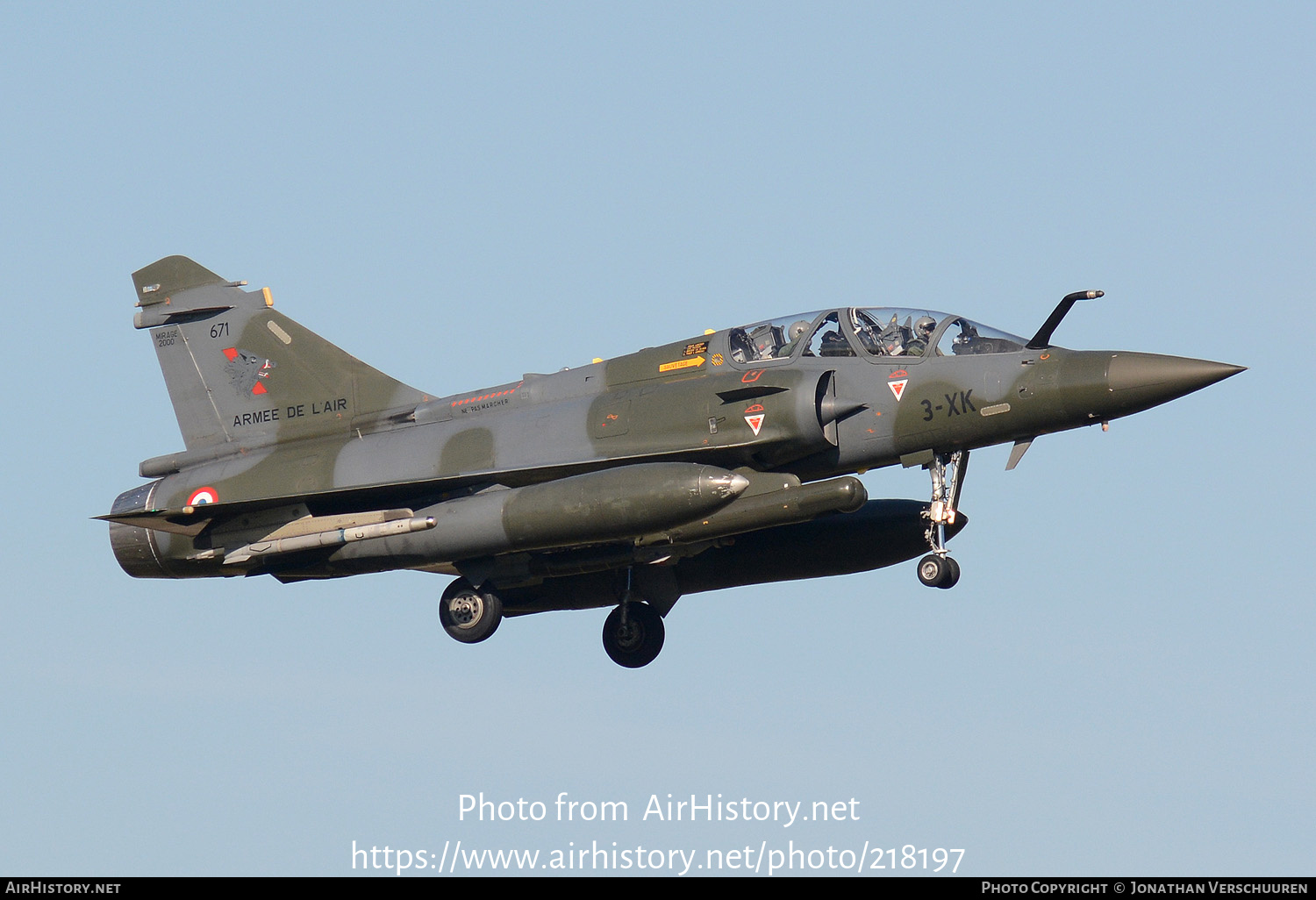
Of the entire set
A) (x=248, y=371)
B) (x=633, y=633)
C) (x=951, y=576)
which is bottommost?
(x=951, y=576)

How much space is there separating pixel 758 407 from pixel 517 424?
3.35 m

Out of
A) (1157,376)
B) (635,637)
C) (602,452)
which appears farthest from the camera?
(635,637)

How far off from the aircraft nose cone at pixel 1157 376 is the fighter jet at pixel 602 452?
3 cm

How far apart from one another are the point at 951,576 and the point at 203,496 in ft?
31.9

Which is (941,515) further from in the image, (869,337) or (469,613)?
(469,613)

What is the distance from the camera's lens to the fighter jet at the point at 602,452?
66.3 feet

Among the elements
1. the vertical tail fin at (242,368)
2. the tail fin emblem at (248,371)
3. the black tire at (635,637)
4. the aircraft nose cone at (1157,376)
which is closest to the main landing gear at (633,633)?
the black tire at (635,637)

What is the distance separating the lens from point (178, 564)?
23.2 metres

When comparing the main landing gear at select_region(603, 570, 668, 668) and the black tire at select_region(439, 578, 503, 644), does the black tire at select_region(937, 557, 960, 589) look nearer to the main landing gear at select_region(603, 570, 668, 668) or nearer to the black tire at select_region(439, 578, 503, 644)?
the main landing gear at select_region(603, 570, 668, 668)

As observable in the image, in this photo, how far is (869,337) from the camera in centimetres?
2119

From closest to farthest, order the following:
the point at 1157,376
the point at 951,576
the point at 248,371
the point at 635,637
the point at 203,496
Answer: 1. the point at 1157,376
2. the point at 951,576
3. the point at 203,496
4. the point at 635,637
5. the point at 248,371

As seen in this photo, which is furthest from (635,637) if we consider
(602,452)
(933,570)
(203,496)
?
(203,496)

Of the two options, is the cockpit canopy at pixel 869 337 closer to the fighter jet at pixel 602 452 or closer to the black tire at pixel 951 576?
the fighter jet at pixel 602 452
